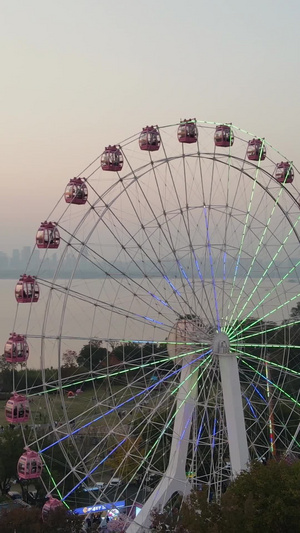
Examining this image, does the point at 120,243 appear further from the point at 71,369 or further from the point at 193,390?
the point at 71,369

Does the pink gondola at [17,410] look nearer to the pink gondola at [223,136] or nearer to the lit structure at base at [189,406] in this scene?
the lit structure at base at [189,406]

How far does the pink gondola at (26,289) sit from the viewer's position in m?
23.5

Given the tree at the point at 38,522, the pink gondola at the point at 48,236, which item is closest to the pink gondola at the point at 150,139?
the pink gondola at the point at 48,236

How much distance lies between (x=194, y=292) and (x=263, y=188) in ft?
17.9

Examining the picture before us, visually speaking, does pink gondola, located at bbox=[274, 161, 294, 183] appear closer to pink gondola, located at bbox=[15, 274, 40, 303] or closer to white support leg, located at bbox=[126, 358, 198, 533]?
white support leg, located at bbox=[126, 358, 198, 533]

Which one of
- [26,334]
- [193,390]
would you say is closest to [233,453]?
[193,390]

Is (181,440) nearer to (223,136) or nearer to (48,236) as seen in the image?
(48,236)

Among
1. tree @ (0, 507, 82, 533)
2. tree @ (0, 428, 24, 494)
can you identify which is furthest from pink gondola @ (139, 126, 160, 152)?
tree @ (0, 428, 24, 494)

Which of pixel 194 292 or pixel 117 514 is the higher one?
pixel 194 292

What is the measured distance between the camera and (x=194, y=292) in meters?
24.0

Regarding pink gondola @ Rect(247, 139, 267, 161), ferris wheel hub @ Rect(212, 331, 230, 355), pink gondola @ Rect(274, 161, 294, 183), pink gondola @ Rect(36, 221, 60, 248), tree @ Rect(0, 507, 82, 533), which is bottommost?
tree @ Rect(0, 507, 82, 533)

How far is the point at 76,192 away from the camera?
24797 millimetres

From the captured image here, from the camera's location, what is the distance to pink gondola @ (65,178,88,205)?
24812 mm

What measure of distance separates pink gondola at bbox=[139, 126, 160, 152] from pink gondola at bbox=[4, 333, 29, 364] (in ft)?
27.6
